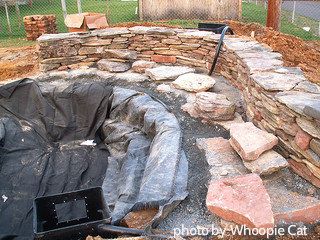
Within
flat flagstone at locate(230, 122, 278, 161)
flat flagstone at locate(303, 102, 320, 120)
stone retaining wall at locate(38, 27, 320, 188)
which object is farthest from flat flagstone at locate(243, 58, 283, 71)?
flat flagstone at locate(303, 102, 320, 120)

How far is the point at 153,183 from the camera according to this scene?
111 inches

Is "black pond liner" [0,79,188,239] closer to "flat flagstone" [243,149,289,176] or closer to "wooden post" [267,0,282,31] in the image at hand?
"flat flagstone" [243,149,289,176]

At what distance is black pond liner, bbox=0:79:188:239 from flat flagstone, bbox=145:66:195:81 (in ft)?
2.19

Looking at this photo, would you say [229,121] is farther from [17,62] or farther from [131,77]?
[17,62]

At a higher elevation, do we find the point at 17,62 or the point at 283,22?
the point at 283,22

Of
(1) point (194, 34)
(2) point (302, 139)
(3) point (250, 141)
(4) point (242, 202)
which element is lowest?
(4) point (242, 202)

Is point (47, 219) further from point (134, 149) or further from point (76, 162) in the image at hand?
point (76, 162)

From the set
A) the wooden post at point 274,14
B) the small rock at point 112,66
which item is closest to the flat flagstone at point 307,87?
the small rock at point 112,66

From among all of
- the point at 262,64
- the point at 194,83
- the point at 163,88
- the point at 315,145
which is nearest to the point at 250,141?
the point at 315,145

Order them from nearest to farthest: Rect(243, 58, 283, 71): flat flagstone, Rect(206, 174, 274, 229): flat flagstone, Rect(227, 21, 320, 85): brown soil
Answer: Rect(206, 174, 274, 229): flat flagstone
Rect(243, 58, 283, 71): flat flagstone
Rect(227, 21, 320, 85): brown soil

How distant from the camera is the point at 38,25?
28.3 ft

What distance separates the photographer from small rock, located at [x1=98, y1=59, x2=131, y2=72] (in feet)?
19.0

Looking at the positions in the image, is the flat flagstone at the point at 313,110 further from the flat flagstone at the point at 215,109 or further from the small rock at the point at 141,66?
the small rock at the point at 141,66

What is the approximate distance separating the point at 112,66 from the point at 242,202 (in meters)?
4.33
